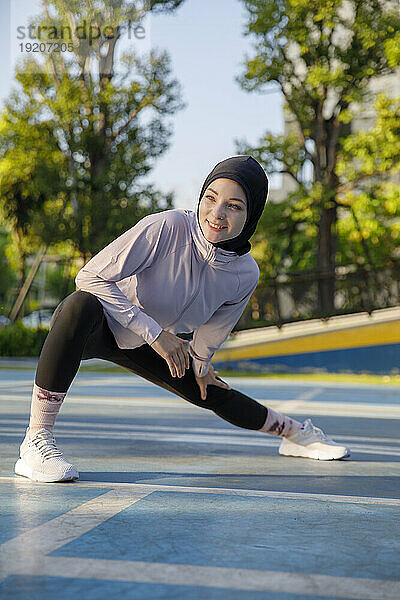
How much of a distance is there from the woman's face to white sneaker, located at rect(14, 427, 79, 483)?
3.54 ft

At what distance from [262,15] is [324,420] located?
46.4 ft

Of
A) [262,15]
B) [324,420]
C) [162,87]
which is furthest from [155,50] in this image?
[324,420]

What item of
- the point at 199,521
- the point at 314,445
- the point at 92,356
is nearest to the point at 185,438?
the point at 314,445

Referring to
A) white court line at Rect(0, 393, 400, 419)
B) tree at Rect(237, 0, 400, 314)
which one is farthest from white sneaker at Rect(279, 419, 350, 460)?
tree at Rect(237, 0, 400, 314)

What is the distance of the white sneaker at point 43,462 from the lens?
307cm

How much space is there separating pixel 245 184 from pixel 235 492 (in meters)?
1.23

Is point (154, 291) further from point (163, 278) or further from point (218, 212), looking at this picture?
point (218, 212)

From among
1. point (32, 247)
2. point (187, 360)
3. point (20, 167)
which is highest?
point (20, 167)

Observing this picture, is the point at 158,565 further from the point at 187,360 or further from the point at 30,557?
the point at 187,360

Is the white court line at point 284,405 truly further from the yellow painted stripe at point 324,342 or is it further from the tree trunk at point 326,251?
the tree trunk at point 326,251

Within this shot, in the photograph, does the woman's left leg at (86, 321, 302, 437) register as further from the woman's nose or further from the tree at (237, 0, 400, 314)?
the tree at (237, 0, 400, 314)

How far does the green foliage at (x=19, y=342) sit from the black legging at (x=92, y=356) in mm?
14270

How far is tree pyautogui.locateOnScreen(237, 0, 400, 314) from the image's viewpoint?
1802cm

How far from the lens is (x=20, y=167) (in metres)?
20.2
